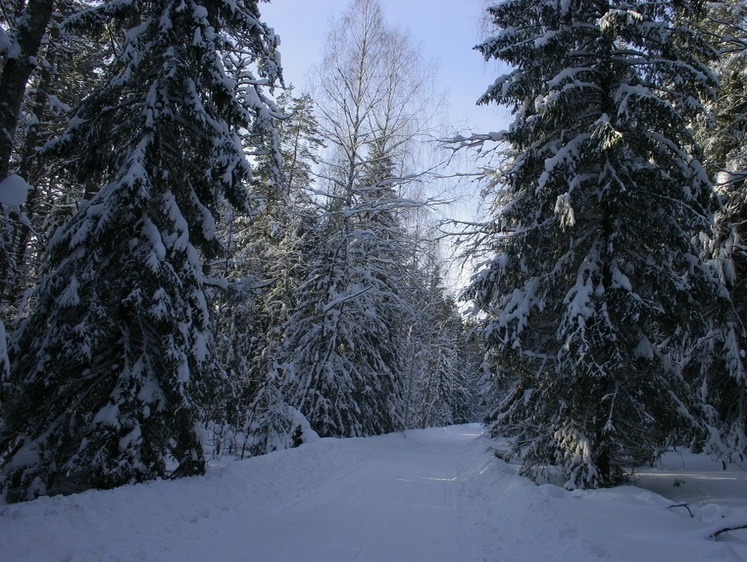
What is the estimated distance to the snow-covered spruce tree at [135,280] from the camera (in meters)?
6.05

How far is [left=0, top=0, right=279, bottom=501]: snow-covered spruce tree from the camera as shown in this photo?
6.05m

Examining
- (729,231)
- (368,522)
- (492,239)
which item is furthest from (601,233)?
(368,522)

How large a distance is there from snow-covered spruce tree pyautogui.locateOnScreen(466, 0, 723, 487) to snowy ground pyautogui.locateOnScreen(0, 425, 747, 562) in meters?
1.24

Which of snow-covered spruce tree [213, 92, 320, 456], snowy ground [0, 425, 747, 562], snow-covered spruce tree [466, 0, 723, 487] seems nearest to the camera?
snowy ground [0, 425, 747, 562]

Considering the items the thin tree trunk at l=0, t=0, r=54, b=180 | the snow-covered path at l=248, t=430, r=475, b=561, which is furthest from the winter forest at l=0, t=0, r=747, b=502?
the snow-covered path at l=248, t=430, r=475, b=561

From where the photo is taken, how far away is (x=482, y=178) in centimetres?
1064

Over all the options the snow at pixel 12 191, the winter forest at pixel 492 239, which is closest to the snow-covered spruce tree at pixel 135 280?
the winter forest at pixel 492 239

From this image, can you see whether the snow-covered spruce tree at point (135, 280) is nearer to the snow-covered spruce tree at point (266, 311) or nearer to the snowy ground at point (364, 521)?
the snowy ground at point (364, 521)

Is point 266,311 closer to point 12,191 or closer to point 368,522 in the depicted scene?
point 368,522

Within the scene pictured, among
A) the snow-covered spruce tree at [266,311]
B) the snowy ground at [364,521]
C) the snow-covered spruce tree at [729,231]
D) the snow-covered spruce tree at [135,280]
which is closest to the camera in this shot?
the snowy ground at [364,521]

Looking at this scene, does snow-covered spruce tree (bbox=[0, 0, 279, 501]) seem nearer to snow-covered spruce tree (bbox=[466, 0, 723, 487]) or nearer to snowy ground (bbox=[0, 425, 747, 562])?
snowy ground (bbox=[0, 425, 747, 562])

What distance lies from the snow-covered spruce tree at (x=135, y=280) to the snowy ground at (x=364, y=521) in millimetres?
914

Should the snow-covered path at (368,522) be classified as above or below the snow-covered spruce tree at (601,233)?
below

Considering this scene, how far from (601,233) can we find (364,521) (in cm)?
628
